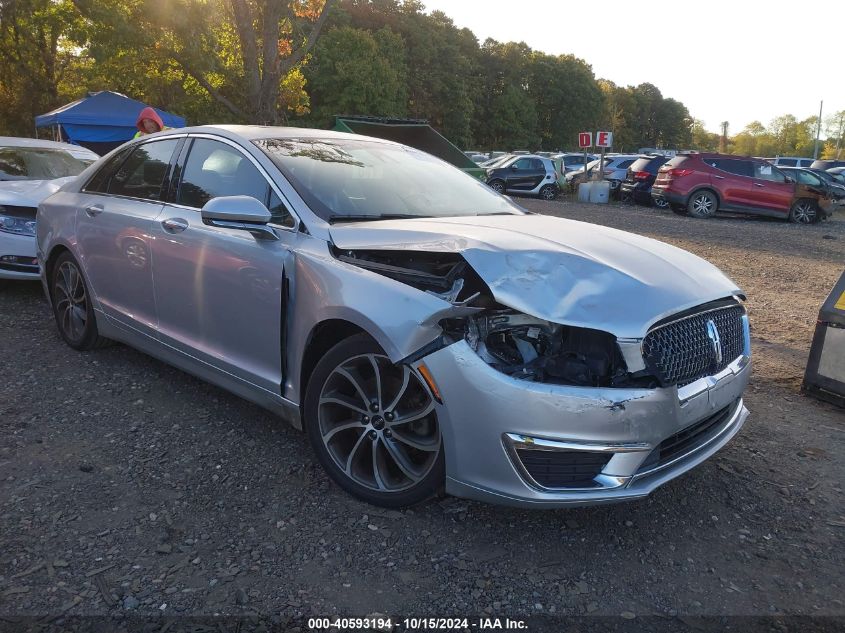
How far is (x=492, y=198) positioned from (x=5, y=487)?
3038mm

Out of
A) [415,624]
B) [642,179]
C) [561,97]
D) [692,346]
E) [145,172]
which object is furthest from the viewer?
[561,97]

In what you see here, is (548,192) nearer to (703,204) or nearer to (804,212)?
(703,204)

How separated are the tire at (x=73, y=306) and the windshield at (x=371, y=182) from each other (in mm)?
2107

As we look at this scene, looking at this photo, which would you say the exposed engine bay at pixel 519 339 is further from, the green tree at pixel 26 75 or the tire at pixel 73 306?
the green tree at pixel 26 75

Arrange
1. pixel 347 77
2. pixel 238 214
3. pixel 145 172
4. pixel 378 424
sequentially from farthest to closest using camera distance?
1. pixel 347 77
2. pixel 145 172
3. pixel 238 214
4. pixel 378 424

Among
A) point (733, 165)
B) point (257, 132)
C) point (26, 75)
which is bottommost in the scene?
point (257, 132)

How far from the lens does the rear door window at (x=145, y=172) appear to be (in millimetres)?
4055

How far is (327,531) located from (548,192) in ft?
70.8

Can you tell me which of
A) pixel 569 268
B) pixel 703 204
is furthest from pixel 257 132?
pixel 703 204

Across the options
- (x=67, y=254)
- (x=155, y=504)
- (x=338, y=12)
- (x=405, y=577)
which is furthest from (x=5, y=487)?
(x=338, y=12)

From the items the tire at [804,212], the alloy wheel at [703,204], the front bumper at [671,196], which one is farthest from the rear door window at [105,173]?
the tire at [804,212]

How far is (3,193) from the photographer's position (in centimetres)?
636

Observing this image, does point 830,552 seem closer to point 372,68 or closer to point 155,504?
point 155,504

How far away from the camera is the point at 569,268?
2646 millimetres
